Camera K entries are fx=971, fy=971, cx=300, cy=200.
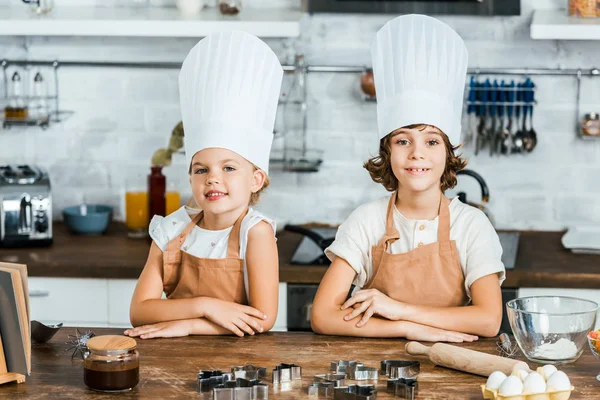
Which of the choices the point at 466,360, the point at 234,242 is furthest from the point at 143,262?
the point at 466,360

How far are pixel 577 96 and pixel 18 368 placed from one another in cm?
247

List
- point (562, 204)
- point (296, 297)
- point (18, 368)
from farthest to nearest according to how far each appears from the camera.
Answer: point (562, 204), point (296, 297), point (18, 368)

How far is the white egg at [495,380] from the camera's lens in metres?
1.68

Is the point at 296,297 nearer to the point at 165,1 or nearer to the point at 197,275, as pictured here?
the point at 197,275

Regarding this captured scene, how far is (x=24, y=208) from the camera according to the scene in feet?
11.0

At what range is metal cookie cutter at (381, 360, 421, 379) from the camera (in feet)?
5.97

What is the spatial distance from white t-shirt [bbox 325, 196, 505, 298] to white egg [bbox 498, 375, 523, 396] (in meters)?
0.63

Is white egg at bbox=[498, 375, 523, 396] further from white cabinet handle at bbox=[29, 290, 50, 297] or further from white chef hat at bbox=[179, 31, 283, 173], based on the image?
white cabinet handle at bbox=[29, 290, 50, 297]

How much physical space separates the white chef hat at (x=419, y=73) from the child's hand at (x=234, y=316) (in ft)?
1.81

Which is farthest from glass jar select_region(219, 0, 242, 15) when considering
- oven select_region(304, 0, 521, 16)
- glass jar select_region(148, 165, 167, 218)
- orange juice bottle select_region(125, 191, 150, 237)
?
orange juice bottle select_region(125, 191, 150, 237)

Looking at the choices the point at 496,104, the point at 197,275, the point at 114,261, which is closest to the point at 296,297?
the point at 114,261

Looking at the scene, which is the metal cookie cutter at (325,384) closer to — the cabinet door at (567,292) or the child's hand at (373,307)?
the child's hand at (373,307)

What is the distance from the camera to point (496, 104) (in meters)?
3.50

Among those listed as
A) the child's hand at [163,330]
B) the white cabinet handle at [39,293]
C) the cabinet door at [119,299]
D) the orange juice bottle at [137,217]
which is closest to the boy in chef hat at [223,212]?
the child's hand at [163,330]
